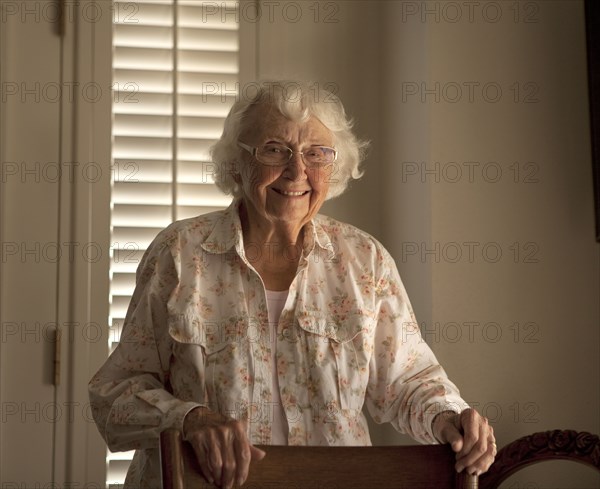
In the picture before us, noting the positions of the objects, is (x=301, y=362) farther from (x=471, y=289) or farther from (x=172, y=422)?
(x=471, y=289)

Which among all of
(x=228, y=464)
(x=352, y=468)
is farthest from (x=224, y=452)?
(x=352, y=468)

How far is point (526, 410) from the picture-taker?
2031mm

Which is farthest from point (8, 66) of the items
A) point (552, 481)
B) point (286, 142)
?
point (552, 481)

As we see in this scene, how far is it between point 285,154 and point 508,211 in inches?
26.1

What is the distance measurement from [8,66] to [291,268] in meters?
0.99

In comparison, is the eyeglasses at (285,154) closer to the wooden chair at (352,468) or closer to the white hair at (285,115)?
the white hair at (285,115)

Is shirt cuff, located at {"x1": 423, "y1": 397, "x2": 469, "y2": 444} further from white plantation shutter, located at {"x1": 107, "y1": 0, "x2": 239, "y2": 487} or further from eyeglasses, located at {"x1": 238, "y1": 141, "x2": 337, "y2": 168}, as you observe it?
white plantation shutter, located at {"x1": 107, "y1": 0, "x2": 239, "y2": 487}

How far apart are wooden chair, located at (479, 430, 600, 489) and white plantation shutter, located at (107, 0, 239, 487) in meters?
0.92

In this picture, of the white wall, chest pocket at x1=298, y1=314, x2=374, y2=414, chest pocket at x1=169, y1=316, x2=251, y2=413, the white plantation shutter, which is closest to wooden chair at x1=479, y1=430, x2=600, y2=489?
the white wall

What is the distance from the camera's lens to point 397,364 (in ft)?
5.60

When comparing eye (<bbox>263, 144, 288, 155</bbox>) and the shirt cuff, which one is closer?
the shirt cuff

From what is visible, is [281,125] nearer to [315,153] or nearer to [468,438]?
[315,153]

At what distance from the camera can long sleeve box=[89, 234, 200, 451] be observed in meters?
1.49

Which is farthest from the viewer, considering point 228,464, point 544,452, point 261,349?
point 544,452
